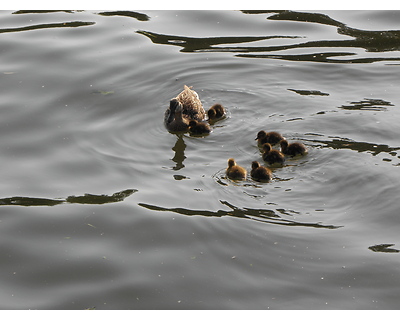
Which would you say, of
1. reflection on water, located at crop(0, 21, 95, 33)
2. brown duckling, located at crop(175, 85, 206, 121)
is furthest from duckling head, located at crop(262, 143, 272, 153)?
reflection on water, located at crop(0, 21, 95, 33)

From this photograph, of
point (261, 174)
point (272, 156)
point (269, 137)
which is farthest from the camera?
point (269, 137)

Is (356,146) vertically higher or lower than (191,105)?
lower

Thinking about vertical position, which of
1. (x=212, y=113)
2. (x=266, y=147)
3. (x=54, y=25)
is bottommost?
(x=266, y=147)

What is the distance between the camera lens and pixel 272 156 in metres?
8.95

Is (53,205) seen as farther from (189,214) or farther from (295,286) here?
(295,286)

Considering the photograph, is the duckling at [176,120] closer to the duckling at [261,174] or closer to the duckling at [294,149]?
the duckling at [294,149]

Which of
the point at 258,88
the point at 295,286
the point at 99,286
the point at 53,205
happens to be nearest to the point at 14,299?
the point at 99,286

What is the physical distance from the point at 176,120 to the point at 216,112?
57cm

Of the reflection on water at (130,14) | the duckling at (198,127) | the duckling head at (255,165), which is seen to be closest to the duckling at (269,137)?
the duckling head at (255,165)

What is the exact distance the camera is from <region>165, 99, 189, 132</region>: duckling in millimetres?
10102

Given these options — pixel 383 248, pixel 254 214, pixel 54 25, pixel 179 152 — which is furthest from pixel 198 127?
pixel 54 25

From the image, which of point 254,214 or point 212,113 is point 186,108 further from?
point 254,214

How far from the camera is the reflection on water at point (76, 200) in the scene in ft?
27.6

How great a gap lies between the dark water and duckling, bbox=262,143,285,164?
0.14 metres
